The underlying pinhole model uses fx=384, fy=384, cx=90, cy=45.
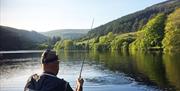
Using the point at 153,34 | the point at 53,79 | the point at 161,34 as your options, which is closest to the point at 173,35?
the point at 161,34

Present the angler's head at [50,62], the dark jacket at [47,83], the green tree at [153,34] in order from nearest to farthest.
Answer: the dark jacket at [47,83]
the angler's head at [50,62]
the green tree at [153,34]

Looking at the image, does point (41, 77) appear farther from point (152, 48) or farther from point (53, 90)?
point (152, 48)

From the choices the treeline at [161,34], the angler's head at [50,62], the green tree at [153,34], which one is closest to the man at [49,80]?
the angler's head at [50,62]

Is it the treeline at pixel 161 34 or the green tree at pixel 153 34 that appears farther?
the green tree at pixel 153 34

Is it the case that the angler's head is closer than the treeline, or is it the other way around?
the angler's head

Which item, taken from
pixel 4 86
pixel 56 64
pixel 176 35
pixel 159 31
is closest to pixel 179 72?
pixel 4 86

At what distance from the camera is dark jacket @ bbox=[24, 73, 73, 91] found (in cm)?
595

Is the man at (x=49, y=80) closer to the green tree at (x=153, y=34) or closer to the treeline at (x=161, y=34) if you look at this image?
the treeline at (x=161, y=34)

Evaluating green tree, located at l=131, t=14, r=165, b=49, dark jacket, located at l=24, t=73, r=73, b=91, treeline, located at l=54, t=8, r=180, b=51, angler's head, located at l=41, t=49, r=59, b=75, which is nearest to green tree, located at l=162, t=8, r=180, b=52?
treeline, located at l=54, t=8, r=180, b=51

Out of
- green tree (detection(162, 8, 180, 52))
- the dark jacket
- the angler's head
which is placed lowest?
the dark jacket

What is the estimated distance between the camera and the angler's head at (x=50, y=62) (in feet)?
20.8

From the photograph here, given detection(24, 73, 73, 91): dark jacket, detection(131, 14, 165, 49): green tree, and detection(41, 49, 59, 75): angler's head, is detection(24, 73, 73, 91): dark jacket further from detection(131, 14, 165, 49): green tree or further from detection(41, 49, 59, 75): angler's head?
detection(131, 14, 165, 49): green tree

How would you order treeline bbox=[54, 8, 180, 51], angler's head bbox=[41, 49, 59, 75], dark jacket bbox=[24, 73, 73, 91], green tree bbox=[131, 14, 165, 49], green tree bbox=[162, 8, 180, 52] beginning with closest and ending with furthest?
dark jacket bbox=[24, 73, 73, 91], angler's head bbox=[41, 49, 59, 75], green tree bbox=[162, 8, 180, 52], treeline bbox=[54, 8, 180, 51], green tree bbox=[131, 14, 165, 49]

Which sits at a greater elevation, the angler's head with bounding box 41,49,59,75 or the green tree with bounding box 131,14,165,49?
the green tree with bounding box 131,14,165,49
